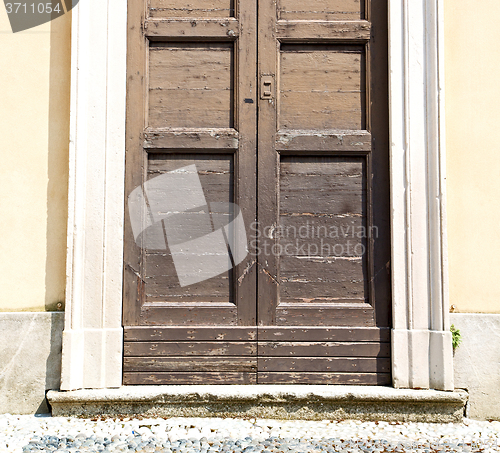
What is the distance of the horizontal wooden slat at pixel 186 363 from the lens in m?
2.59

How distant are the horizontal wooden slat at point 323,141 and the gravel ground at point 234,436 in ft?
5.47

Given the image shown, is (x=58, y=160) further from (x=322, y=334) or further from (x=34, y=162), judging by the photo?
(x=322, y=334)

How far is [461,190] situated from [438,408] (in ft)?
4.39

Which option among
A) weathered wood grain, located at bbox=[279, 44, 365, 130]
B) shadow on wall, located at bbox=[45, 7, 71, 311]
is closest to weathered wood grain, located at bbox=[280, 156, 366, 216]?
weathered wood grain, located at bbox=[279, 44, 365, 130]

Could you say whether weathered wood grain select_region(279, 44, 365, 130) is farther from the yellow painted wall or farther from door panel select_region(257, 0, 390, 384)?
the yellow painted wall

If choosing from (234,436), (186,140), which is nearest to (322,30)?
(186,140)

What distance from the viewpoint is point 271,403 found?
8.21 feet

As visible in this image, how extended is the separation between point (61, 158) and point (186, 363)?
1.51 meters

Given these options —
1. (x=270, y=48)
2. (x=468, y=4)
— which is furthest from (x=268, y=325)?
(x=468, y=4)

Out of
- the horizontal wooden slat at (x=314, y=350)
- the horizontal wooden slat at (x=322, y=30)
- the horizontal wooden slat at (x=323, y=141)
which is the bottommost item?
the horizontal wooden slat at (x=314, y=350)

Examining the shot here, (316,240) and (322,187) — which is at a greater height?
(322,187)

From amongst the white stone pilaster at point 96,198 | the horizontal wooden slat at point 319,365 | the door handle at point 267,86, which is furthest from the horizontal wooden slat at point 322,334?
the door handle at point 267,86

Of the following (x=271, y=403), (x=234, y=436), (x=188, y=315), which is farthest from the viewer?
(x=188, y=315)

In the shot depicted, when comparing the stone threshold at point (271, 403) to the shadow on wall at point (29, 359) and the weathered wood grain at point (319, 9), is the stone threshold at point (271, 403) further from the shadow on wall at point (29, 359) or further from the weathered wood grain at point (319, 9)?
the weathered wood grain at point (319, 9)
